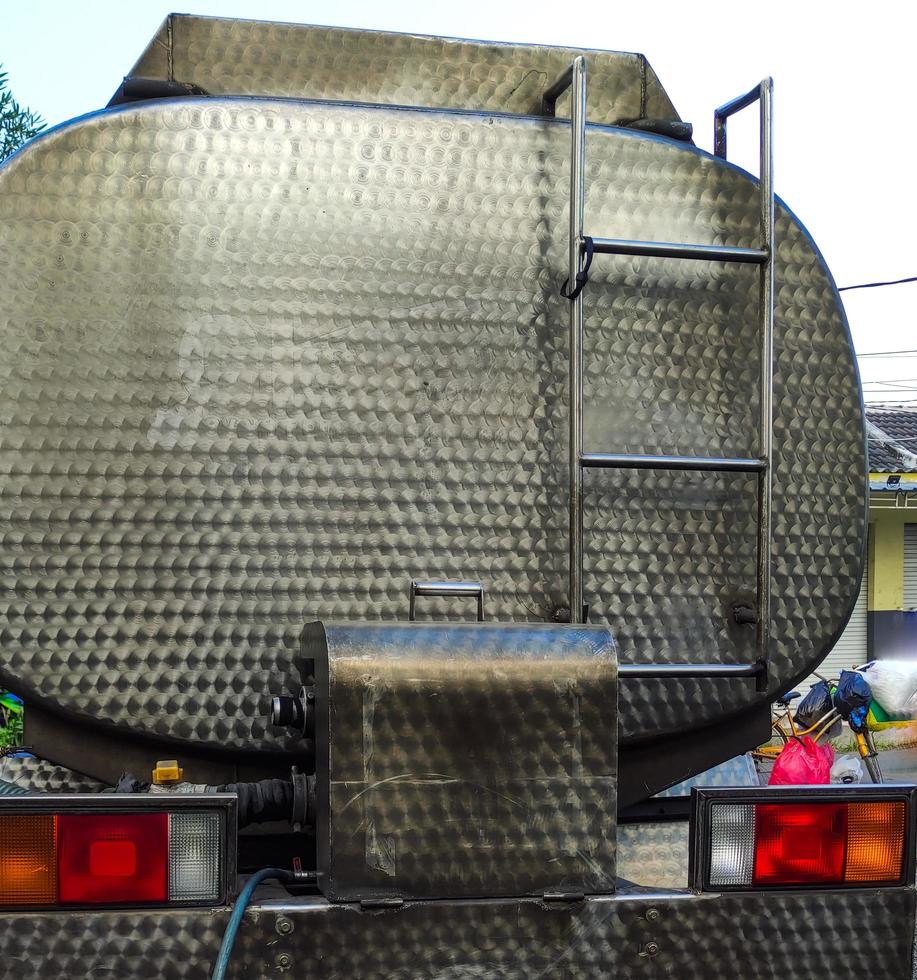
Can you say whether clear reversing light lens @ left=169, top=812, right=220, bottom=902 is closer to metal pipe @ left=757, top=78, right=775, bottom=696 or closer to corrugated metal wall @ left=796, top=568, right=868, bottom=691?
metal pipe @ left=757, top=78, right=775, bottom=696

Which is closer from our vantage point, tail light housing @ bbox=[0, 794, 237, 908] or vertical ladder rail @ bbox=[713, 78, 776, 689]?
tail light housing @ bbox=[0, 794, 237, 908]

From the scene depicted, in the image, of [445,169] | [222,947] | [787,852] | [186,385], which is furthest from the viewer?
[445,169]

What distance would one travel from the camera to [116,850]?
6.24 ft

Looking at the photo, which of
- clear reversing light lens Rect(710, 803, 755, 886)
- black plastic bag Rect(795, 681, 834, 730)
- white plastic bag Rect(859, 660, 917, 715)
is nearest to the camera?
clear reversing light lens Rect(710, 803, 755, 886)

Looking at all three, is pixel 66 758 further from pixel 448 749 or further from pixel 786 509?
pixel 786 509

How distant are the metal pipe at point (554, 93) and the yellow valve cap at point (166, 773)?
1569 mm

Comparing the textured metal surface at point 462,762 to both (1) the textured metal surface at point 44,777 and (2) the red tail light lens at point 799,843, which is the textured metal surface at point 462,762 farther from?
(1) the textured metal surface at point 44,777

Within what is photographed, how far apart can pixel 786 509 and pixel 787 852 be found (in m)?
0.74

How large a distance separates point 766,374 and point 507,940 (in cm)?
122

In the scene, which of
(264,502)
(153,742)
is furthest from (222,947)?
(264,502)

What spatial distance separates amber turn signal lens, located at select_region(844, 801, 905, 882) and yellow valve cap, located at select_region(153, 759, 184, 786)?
3.98 feet

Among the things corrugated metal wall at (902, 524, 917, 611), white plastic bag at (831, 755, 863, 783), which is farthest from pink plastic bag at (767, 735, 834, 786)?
corrugated metal wall at (902, 524, 917, 611)

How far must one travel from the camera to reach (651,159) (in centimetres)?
257

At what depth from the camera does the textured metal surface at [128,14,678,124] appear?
8.36ft
